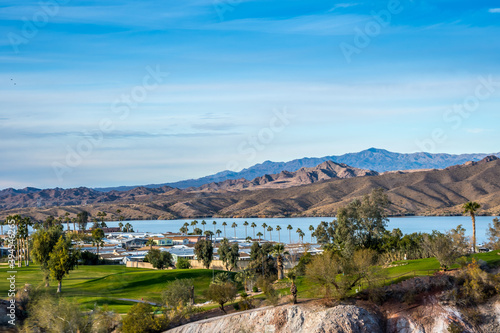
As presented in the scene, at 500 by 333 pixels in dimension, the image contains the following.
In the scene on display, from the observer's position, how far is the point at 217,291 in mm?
42844

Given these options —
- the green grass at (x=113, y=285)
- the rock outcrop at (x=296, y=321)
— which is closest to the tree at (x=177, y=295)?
the green grass at (x=113, y=285)

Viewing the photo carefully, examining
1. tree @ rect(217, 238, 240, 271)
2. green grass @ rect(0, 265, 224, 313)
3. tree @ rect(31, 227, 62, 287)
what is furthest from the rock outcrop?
tree @ rect(217, 238, 240, 271)

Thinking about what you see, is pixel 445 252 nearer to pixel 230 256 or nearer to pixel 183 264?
pixel 230 256

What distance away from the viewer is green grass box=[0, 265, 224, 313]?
5268 centimetres

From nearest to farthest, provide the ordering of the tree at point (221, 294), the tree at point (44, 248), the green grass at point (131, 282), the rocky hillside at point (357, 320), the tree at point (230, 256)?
1. the rocky hillside at point (357, 320)
2. the tree at point (221, 294)
3. the green grass at point (131, 282)
4. the tree at point (44, 248)
5. the tree at point (230, 256)

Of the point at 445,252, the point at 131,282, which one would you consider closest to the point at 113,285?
the point at 131,282

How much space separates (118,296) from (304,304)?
25.8m

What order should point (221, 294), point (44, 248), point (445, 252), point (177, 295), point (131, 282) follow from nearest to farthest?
point (445, 252) → point (221, 294) → point (177, 295) → point (44, 248) → point (131, 282)

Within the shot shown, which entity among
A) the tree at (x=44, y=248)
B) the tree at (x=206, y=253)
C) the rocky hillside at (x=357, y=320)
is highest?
the tree at (x=44, y=248)

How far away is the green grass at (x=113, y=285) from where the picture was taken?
52.7m

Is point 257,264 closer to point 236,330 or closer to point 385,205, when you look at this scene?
point 385,205

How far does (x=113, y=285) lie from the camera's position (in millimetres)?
62156

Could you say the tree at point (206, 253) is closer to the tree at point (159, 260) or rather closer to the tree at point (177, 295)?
the tree at point (159, 260)

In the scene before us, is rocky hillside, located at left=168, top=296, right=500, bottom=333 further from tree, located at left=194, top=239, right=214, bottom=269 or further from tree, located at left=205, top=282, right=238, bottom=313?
tree, located at left=194, top=239, right=214, bottom=269
